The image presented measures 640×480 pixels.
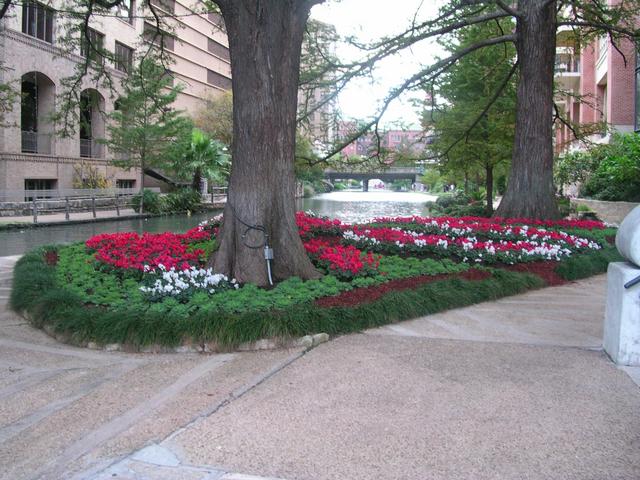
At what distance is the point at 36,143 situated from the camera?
32594mm

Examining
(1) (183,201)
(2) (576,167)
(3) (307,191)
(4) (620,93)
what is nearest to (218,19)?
(1) (183,201)

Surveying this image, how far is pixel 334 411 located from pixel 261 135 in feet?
12.9

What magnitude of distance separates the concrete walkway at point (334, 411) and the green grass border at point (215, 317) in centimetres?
Answer: 18

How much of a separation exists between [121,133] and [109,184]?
7285 millimetres

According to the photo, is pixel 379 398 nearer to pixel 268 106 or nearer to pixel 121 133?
pixel 268 106

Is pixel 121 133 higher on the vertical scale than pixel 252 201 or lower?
higher

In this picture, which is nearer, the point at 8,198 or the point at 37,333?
the point at 37,333

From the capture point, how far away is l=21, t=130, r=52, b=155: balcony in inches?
1256

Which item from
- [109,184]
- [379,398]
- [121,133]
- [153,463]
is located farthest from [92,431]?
[109,184]

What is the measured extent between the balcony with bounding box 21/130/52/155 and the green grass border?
2708 centimetres

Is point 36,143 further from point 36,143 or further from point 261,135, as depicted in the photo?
point 261,135

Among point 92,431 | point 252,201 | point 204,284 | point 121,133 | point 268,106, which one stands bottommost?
point 92,431

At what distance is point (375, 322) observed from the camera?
642 cm

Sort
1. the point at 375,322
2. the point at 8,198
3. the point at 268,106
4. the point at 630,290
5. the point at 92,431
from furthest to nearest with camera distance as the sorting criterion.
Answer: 1. the point at 8,198
2. the point at 268,106
3. the point at 375,322
4. the point at 630,290
5. the point at 92,431
